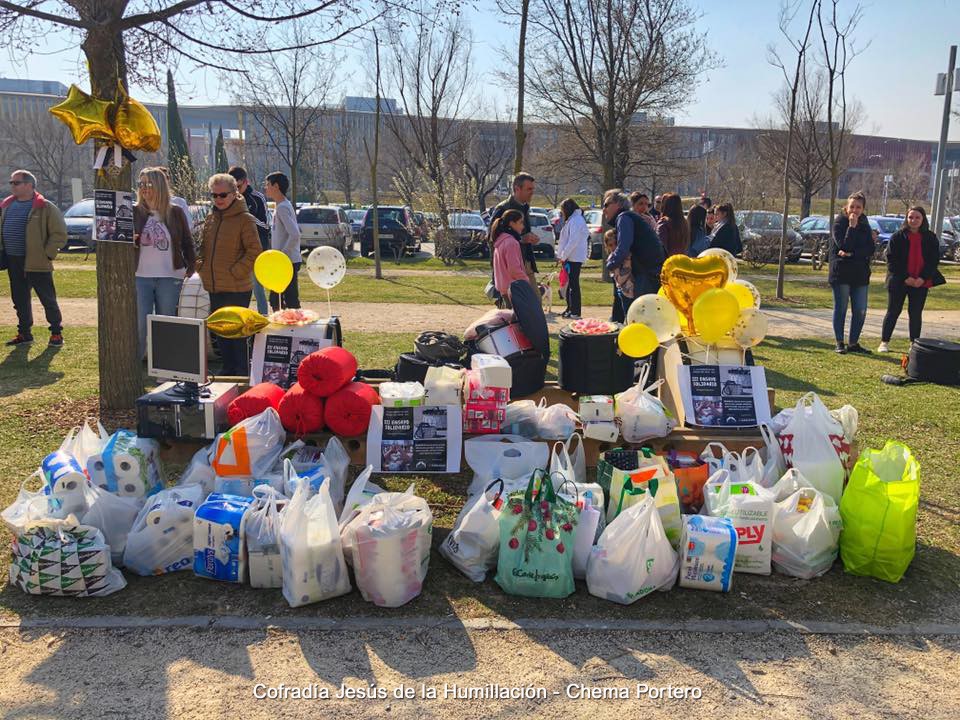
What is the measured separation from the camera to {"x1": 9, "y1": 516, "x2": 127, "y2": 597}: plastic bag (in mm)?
3443

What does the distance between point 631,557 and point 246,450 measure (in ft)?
6.74

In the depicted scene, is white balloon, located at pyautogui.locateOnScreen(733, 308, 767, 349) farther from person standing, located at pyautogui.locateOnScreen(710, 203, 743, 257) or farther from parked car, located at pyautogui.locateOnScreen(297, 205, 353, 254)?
parked car, located at pyautogui.locateOnScreen(297, 205, 353, 254)

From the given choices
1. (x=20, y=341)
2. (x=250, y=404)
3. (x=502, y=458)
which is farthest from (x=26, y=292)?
(x=502, y=458)

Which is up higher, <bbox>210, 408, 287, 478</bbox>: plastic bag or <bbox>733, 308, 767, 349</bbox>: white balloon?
<bbox>733, 308, 767, 349</bbox>: white balloon

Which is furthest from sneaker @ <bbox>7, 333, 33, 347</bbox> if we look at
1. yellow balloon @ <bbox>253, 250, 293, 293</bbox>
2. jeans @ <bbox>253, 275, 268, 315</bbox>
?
yellow balloon @ <bbox>253, 250, 293, 293</bbox>

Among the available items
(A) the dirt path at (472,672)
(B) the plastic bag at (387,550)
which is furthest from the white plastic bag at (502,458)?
(A) the dirt path at (472,672)

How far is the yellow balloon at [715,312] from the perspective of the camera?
15.9ft

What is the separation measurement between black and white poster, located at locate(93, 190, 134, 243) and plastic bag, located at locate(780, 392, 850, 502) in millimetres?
4645

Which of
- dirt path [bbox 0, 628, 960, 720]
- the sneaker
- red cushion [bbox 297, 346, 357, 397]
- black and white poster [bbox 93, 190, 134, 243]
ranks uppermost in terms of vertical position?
black and white poster [bbox 93, 190, 134, 243]

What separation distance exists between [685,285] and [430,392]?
2021 millimetres

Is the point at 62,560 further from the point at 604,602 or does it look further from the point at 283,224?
the point at 283,224

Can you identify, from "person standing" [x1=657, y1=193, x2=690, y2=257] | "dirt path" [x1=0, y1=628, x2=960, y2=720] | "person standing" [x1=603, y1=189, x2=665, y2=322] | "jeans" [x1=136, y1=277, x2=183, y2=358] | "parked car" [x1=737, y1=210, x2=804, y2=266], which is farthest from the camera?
"parked car" [x1=737, y1=210, x2=804, y2=266]

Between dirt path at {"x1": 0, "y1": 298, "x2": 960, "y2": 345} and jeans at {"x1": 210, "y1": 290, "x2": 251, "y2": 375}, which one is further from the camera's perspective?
dirt path at {"x1": 0, "y1": 298, "x2": 960, "y2": 345}

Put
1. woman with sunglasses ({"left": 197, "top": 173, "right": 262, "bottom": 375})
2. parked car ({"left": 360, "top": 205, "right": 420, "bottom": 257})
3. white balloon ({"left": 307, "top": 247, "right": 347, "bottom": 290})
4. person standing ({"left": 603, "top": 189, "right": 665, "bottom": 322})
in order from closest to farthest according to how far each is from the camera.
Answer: white balloon ({"left": 307, "top": 247, "right": 347, "bottom": 290}) → woman with sunglasses ({"left": 197, "top": 173, "right": 262, "bottom": 375}) → person standing ({"left": 603, "top": 189, "right": 665, "bottom": 322}) → parked car ({"left": 360, "top": 205, "right": 420, "bottom": 257})
